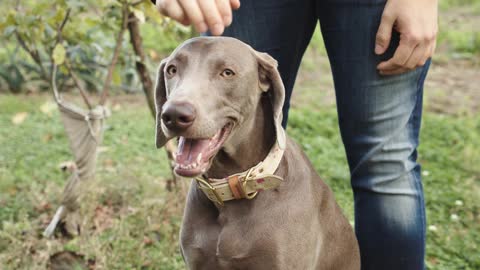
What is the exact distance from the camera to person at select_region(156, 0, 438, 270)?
196 centimetres

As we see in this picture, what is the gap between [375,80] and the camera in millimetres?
2068

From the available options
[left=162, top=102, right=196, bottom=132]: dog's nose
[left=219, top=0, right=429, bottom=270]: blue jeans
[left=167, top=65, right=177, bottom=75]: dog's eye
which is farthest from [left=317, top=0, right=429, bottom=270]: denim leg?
[left=162, top=102, right=196, bottom=132]: dog's nose

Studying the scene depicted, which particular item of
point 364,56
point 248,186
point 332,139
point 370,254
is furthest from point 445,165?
point 248,186

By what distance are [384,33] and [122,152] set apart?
311 centimetres

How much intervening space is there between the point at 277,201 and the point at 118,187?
1990 mm

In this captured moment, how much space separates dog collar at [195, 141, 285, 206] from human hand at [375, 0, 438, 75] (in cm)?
51

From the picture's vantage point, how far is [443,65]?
285 inches

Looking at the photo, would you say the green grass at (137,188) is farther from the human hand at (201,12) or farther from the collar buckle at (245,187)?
the human hand at (201,12)

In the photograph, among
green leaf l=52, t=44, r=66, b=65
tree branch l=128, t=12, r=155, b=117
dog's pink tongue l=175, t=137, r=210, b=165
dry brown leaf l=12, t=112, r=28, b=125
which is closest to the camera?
dog's pink tongue l=175, t=137, r=210, b=165

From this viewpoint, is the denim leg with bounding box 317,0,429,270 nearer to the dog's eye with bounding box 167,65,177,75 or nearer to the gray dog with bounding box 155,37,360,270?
the gray dog with bounding box 155,37,360,270

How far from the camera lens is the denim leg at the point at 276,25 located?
205cm

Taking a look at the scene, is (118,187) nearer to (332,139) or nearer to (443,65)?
(332,139)

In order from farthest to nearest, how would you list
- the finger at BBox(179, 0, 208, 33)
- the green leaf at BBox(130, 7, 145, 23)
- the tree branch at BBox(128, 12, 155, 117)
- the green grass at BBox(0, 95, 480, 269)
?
the tree branch at BBox(128, 12, 155, 117) → the green grass at BBox(0, 95, 480, 269) → the green leaf at BBox(130, 7, 145, 23) → the finger at BBox(179, 0, 208, 33)

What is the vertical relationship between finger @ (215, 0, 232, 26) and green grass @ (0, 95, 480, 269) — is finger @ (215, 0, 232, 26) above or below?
above
